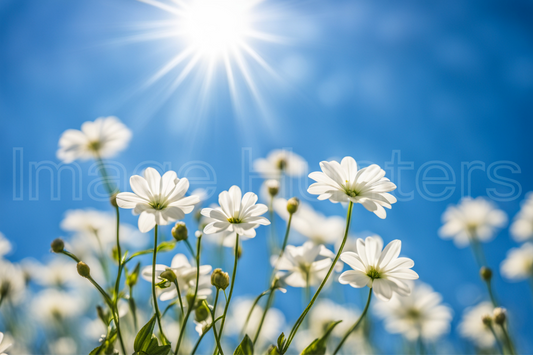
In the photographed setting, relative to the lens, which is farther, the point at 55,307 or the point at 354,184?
the point at 55,307

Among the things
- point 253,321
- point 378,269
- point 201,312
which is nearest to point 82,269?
point 201,312

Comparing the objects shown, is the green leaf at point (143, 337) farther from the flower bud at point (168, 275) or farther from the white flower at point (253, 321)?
the white flower at point (253, 321)

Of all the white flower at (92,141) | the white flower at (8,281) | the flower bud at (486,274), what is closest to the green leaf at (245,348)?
the flower bud at (486,274)

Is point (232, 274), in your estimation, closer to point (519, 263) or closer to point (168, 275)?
point (168, 275)

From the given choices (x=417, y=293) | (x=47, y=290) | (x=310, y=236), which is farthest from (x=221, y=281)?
(x=47, y=290)

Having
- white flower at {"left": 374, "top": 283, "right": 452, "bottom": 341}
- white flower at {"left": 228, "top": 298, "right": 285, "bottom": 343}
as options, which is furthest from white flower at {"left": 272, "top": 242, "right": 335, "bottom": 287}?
white flower at {"left": 374, "top": 283, "right": 452, "bottom": 341}

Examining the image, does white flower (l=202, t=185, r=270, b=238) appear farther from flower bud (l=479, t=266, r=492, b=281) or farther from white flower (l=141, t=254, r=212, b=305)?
flower bud (l=479, t=266, r=492, b=281)
